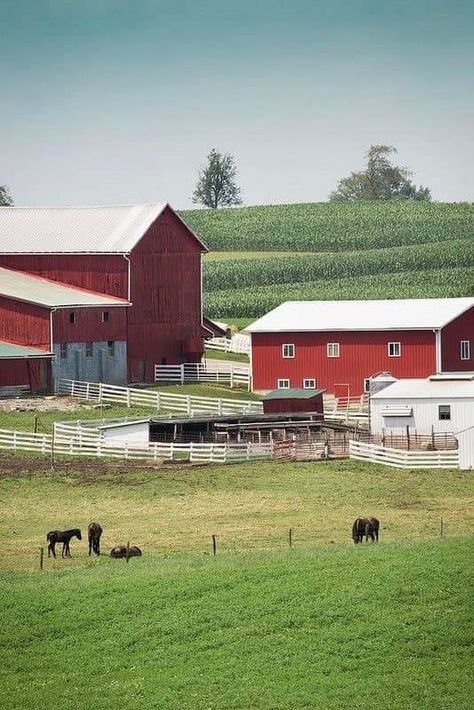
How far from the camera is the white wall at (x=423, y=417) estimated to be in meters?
53.6

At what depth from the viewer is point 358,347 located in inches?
2625

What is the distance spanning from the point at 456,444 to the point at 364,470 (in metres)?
4.30

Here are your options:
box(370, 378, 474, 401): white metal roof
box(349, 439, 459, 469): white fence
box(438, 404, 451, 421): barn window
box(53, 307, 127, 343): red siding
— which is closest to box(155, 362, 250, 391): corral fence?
box(53, 307, 127, 343): red siding

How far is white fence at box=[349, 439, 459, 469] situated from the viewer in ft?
165

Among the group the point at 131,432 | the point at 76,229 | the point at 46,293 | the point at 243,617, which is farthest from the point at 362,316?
the point at 243,617

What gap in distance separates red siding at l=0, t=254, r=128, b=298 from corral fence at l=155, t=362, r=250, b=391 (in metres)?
3.55

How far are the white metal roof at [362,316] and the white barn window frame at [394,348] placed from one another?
691 millimetres

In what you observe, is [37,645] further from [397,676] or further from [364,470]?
[364,470]

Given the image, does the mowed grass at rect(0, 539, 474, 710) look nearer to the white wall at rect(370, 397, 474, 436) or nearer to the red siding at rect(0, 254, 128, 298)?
the white wall at rect(370, 397, 474, 436)

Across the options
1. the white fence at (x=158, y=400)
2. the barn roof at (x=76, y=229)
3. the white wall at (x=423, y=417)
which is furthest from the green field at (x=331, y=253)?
the white wall at (x=423, y=417)

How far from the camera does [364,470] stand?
49688mm

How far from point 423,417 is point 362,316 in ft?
47.4

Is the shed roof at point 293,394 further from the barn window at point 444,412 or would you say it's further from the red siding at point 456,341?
the red siding at point 456,341

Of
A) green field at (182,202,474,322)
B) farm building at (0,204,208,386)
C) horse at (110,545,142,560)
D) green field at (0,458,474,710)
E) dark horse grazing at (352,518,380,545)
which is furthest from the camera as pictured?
green field at (182,202,474,322)
